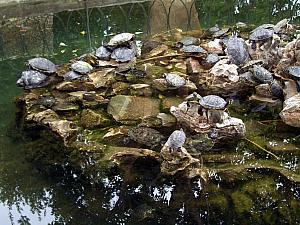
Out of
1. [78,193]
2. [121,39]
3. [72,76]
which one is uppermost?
[121,39]

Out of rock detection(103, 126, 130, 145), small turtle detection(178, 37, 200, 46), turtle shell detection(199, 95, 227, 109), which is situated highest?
small turtle detection(178, 37, 200, 46)

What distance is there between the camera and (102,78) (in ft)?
7.74

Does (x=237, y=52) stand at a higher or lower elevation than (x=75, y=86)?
higher

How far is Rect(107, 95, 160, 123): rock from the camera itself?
212cm

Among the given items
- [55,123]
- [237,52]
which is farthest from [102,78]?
[237,52]

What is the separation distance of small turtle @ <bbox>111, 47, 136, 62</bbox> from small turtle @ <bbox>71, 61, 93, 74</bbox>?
0.15 m

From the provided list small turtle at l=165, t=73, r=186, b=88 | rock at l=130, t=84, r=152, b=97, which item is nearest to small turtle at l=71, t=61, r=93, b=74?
rock at l=130, t=84, r=152, b=97

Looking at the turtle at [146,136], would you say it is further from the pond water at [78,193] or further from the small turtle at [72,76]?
the small turtle at [72,76]

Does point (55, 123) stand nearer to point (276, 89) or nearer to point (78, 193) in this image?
point (78, 193)

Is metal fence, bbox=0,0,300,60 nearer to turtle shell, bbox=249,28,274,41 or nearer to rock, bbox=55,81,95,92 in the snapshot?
rock, bbox=55,81,95,92

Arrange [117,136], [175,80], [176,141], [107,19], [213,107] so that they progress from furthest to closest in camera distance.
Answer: [107,19], [175,80], [117,136], [213,107], [176,141]

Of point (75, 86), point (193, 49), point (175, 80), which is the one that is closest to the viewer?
point (175, 80)

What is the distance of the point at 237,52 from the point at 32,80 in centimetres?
98

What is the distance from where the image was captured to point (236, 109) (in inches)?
84.7
